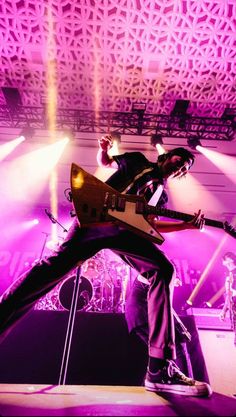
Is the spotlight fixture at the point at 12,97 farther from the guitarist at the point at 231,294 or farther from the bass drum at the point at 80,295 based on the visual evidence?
the guitarist at the point at 231,294

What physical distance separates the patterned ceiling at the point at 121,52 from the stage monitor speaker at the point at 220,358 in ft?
14.3

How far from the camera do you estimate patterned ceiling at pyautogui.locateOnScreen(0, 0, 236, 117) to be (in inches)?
161

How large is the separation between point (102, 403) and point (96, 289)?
15.3 ft

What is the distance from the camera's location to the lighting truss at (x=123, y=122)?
5.70 m

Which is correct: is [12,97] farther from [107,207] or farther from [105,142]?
[107,207]

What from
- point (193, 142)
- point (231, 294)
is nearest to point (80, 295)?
point (231, 294)

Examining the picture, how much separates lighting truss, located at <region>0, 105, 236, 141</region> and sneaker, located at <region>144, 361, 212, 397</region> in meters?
4.92

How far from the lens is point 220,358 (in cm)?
403

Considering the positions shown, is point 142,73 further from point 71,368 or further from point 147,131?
point 71,368

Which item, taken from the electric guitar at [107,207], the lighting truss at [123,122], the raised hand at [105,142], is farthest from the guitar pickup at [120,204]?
the lighting truss at [123,122]

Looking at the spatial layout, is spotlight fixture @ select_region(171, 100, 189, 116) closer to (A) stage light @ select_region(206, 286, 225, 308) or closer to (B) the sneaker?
(B) the sneaker

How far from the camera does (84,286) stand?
5.16 meters

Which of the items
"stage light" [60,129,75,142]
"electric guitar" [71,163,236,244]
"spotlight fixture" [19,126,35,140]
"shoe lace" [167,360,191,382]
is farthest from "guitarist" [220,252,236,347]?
"spotlight fixture" [19,126,35,140]

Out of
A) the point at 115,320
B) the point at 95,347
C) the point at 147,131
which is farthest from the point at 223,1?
the point at 95,347
